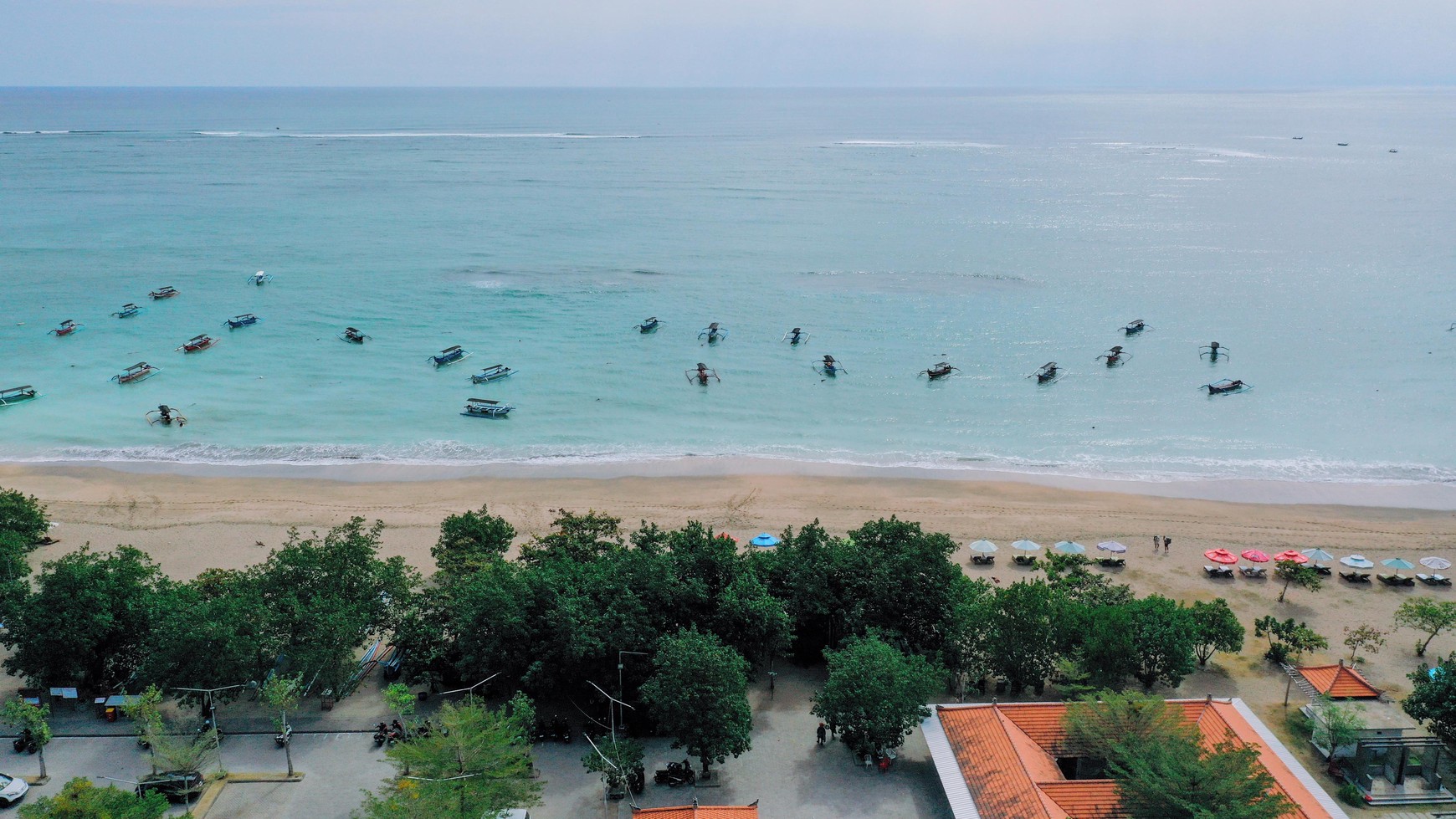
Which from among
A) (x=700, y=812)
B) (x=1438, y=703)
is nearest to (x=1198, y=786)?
(x=1438, y=703)

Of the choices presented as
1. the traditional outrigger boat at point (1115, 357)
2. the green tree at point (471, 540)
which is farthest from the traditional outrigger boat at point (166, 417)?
the traditional outrigger boat at point (1115, 357)

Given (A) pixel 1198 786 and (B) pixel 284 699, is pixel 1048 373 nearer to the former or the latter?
(A) pixel 1198 786

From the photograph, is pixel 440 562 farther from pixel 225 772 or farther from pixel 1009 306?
pixel 1009 306

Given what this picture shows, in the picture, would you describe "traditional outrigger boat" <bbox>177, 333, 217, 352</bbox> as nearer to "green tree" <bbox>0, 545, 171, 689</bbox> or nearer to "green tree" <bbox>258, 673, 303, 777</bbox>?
"green tree" <bbox>0, 545, 171, 689</bbox>

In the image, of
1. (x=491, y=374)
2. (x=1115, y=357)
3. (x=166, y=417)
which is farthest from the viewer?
(x=1115, y=357)

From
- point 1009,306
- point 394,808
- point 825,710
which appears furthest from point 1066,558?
point 1009,306

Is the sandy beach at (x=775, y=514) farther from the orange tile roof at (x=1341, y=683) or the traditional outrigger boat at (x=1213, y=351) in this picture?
the traditional outrigger boat at (x=1213, y=351)

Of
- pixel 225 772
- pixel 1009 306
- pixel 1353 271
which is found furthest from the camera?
pixel 1353 271

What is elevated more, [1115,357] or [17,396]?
[1115,357]
